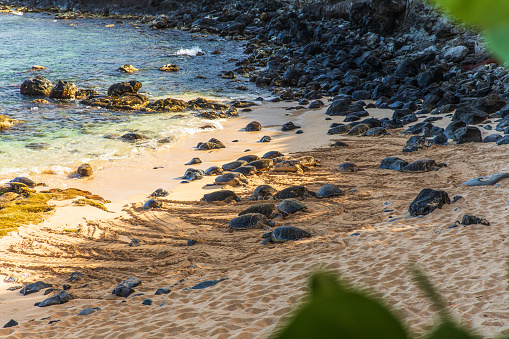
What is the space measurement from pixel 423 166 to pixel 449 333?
8.74 meters

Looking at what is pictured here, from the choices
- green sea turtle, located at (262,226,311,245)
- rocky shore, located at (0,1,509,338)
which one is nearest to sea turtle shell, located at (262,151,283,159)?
rocky shore, located at (0,1,509,338)

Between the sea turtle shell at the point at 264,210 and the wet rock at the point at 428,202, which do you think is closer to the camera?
the wet rock at the point at 428,202

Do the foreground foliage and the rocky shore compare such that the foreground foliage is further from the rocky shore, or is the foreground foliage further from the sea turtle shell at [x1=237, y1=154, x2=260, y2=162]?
the sea turtle shell at [x1=237, y1=154, x2=260, y2=162]

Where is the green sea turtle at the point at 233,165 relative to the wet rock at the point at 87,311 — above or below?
above

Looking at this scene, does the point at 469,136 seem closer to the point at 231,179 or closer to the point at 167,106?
the point at 231,179

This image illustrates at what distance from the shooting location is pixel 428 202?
6.27 metres

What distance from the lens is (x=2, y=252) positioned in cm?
605

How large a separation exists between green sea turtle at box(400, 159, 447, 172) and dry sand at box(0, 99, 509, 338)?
24 cm

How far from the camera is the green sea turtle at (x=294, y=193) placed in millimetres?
7676

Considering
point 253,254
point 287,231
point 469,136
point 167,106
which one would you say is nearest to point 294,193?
point 287,231

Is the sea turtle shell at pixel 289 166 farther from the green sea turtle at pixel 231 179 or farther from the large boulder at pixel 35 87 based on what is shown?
the large boulder at pixel 35 87

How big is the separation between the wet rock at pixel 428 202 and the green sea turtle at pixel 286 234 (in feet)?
5.51

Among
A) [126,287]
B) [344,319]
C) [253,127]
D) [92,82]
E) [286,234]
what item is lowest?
[126,287]

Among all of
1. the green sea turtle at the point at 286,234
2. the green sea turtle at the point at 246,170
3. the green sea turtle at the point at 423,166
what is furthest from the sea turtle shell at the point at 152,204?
the green sea turtle at the point at 423,166
